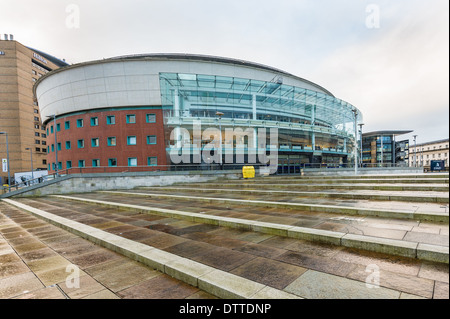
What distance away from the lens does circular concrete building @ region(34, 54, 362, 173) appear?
27.8 meters

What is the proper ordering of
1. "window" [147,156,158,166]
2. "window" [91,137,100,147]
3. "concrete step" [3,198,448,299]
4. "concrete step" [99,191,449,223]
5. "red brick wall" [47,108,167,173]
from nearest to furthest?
"concrete step" [3,198,448,299] < "concrete step" [99,191,449,223] < "red brick wall" [47,108,167,173] < "window" [147,156,158,166] < "window" [91,137,100,147]

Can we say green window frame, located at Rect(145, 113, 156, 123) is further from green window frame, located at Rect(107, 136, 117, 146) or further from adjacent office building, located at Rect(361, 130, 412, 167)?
adjacent office building, located at Rect(361, 130, 412, 167)

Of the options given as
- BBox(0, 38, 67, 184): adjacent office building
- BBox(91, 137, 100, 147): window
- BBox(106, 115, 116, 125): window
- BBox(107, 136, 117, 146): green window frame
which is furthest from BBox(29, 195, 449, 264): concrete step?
BBox(0, 38, 67, 184): adjacent office building

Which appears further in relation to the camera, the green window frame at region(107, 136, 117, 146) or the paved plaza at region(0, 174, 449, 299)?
the green window frame at region(107, 136, 117, 146)

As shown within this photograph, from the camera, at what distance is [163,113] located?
1119 inches

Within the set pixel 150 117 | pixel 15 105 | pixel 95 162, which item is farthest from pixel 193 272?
pixel 15 105

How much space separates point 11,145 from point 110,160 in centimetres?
6101

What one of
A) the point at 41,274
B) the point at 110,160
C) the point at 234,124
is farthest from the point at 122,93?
the point at 41,274

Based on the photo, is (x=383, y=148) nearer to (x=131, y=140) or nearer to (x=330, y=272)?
(x=131, y=140)

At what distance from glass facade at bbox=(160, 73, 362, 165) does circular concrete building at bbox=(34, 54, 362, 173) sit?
137 millimetres

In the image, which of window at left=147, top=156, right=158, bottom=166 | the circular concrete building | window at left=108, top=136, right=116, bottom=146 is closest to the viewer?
the circular concrete building

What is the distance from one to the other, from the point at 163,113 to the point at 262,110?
15.0 meters
